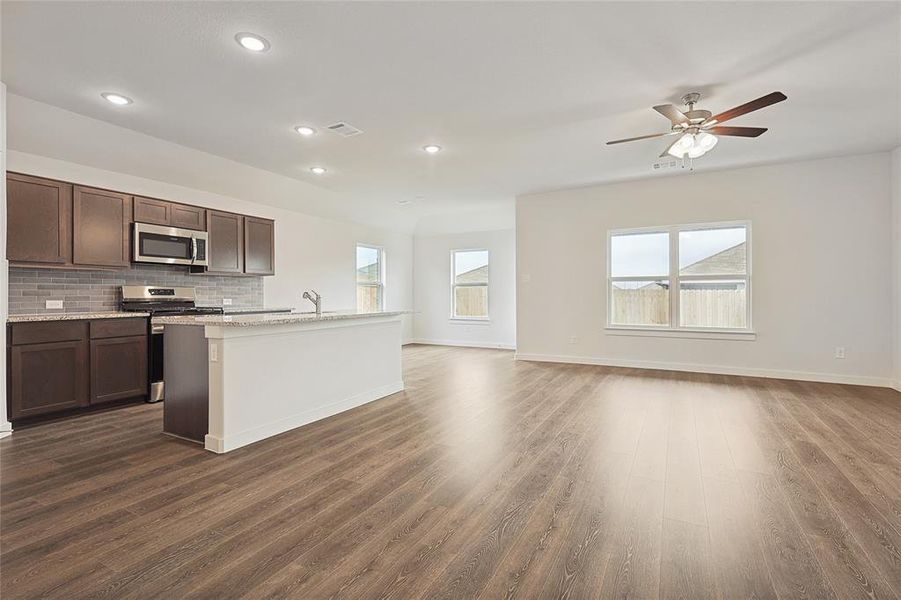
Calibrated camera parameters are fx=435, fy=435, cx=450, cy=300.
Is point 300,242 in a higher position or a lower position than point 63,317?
higher

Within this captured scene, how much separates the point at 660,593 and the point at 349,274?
7043 mm

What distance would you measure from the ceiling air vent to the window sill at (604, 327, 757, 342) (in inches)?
180

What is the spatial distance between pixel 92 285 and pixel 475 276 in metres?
6.33

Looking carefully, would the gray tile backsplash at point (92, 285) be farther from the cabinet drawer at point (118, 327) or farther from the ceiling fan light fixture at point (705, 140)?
the ceiling fan light fixture at point (705, 140)

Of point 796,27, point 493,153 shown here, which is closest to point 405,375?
point 493,153

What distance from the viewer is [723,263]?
600cm

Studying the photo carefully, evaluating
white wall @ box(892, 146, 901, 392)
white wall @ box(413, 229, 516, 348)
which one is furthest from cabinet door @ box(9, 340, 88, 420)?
white wall @ box(892, 146, 901, 392)

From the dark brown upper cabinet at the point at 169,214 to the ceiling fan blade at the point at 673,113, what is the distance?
509 centimetres

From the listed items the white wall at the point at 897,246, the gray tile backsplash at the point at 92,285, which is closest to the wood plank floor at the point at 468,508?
the gray tile backsplash at the point at 92,285

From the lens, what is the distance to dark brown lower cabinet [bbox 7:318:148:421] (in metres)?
3.62

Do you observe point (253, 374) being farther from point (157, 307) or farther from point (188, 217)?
point (188, 217)

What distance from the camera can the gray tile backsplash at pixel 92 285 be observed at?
13.5ft

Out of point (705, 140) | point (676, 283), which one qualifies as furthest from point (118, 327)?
point (676, 283)

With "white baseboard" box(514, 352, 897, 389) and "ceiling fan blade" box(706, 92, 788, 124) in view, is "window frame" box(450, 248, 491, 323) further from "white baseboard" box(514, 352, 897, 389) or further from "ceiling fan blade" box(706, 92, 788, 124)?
"ceiling fan blade" box(706, 92, 788, 124)
